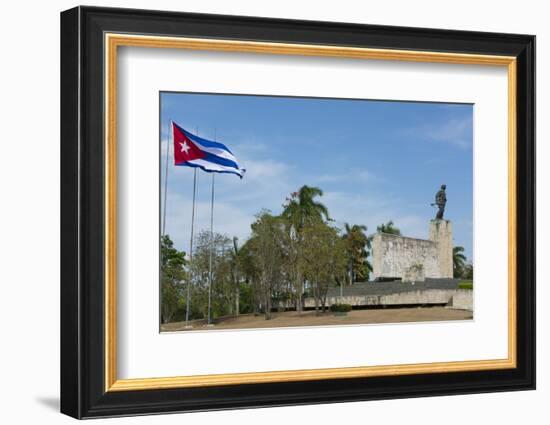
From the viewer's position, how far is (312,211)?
867cm

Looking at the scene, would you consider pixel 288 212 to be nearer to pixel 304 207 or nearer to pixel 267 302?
pixel 304 207

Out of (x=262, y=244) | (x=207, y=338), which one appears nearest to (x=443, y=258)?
(x=262, y=244)

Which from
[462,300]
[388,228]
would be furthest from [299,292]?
[462,300]

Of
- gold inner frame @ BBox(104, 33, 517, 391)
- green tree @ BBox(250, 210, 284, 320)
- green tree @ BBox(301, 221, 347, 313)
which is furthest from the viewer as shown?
green tree @ BBox(301, 221, 347, 313)

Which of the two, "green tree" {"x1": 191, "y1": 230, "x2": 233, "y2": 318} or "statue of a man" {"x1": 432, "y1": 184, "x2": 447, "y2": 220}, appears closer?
"green tree" {"x1": 191, "y1": 230, "x2": 233, "y2": 318}

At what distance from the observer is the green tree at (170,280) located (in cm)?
815

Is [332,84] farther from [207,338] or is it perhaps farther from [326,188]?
[207,338]

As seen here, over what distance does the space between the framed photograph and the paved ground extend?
17mm

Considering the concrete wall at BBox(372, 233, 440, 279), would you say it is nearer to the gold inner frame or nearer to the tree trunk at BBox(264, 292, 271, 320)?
the gold inner frame

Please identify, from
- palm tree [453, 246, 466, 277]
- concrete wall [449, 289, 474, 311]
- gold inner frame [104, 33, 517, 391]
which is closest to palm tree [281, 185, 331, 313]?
gold inner frame [104, 33, 517, 391]

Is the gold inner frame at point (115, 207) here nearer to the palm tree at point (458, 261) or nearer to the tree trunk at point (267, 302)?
the palm tree at point (458, 261)

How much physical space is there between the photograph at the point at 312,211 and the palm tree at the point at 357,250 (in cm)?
1

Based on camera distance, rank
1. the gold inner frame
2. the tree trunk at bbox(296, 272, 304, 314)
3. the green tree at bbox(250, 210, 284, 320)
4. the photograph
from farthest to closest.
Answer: the tree trunk at bbox(296, 272, 304, 314) < the green tree at bbox(250, 210, 284, 320) < the photograph < the gold inner frame

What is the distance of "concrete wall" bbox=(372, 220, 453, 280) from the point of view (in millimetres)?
8922
